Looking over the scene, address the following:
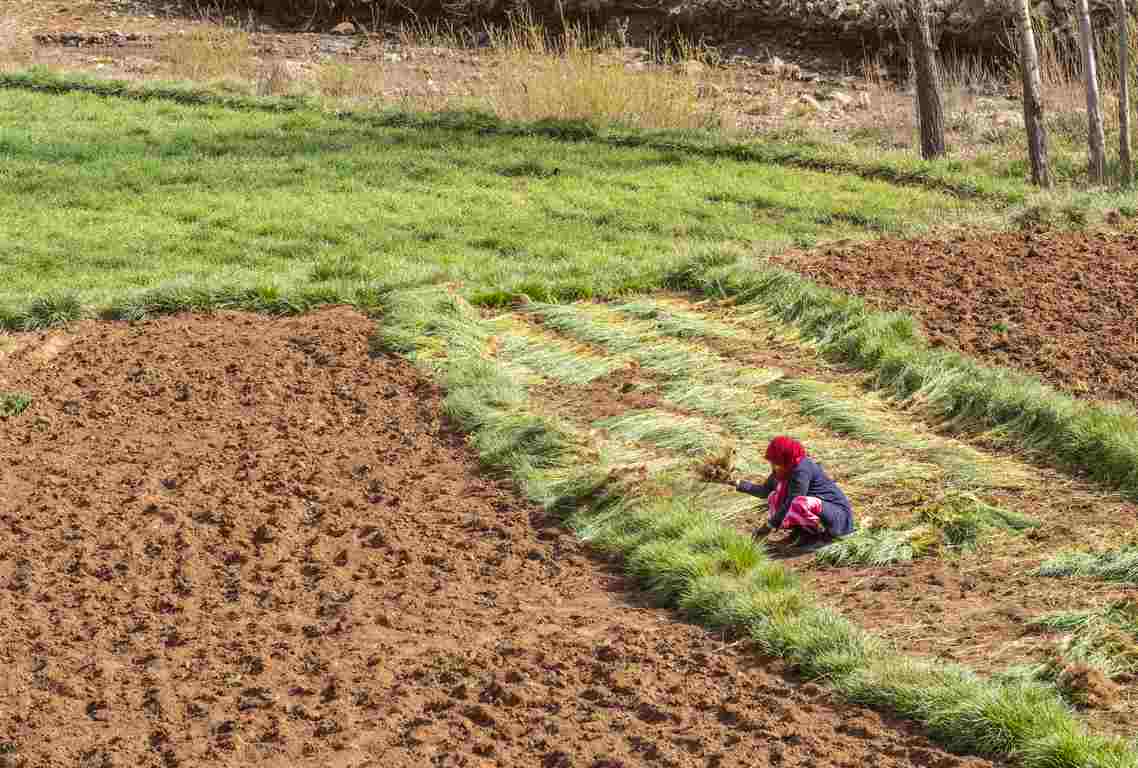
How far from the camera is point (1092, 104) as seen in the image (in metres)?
11.9

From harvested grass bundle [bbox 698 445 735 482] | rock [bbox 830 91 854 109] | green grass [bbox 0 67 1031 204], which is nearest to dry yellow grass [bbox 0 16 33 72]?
green grass [bbox 0 67 1031 204]

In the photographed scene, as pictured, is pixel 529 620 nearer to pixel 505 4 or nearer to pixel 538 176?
pixel 538 176

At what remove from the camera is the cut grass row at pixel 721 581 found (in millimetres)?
4441

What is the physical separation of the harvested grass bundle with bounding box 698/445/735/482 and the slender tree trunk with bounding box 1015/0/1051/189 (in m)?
6.79

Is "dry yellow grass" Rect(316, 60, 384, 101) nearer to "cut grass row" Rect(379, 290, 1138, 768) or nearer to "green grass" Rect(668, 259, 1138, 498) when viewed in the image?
"green grass" Rect(668, 259, 1138, 498)

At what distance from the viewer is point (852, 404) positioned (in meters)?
7.57

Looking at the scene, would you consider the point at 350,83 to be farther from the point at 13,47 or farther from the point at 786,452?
the point at 786,452

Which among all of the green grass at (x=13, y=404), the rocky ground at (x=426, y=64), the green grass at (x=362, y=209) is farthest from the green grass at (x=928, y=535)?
the rocky ground at (x=426, y=64)

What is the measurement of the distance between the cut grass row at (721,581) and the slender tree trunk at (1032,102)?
20.2 ft

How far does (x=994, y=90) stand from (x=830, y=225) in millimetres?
8625

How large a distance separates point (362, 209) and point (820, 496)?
6765 mm

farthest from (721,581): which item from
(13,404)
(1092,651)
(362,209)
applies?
(362,209)

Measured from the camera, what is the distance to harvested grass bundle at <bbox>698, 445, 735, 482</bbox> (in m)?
6.72

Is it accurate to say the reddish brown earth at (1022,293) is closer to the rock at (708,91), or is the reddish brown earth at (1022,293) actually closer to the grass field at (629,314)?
the grass field at (629,314)
